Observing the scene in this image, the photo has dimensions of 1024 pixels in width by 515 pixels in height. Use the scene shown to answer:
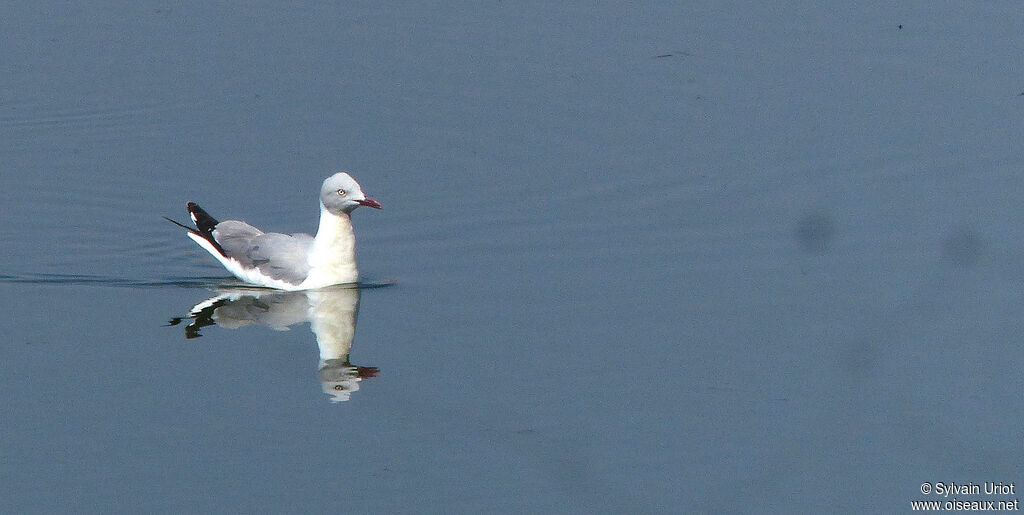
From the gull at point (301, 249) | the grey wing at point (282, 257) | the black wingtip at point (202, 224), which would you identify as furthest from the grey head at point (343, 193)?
the black wingtip at point (202, 224)

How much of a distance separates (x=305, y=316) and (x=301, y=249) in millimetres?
923

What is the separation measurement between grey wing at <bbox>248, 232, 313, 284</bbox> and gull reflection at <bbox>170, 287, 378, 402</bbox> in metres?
0.18

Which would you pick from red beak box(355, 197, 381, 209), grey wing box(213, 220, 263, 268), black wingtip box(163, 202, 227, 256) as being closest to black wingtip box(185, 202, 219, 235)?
black wingtip box(163, 202, 227, 256)

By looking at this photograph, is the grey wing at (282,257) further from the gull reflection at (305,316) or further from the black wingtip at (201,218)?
the black wingtip at (201,218)

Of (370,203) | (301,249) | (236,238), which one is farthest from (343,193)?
(236,238)

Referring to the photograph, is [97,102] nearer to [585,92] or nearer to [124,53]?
[124,53]

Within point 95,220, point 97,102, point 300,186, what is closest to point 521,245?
point 300,186

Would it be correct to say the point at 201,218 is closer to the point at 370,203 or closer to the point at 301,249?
the point at 301,249

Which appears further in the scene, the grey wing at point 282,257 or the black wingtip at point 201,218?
the black wingtip at point 201,218

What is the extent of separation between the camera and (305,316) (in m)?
13.9

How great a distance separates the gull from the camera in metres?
14.2

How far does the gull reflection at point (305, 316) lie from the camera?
12594 mm

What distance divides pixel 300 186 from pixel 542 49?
4336mm

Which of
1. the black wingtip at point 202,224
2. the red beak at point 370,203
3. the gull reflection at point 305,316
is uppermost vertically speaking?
the red beak at point 370,203
